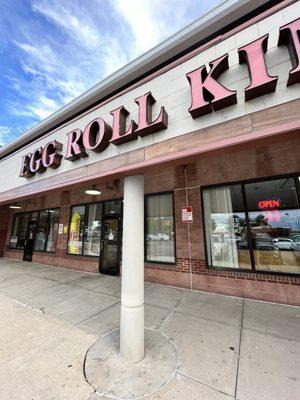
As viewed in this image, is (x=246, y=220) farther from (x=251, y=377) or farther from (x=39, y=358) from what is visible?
(x=39, y=358)

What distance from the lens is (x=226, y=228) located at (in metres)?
5.61

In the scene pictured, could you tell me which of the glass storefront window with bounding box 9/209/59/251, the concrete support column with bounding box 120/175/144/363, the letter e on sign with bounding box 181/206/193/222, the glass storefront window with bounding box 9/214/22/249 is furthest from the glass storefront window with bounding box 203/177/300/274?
the glass storefront window with bounding box 9/214/22/249

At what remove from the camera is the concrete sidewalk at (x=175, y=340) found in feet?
7.39

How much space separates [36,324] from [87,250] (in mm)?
4611

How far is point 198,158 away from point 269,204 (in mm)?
3217

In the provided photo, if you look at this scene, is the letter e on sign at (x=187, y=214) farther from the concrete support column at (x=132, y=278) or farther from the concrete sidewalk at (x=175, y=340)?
the concrete support column at (x=132, y=278)

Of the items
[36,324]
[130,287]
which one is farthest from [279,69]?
[36,324]

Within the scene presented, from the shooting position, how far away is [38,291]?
18.9 ft

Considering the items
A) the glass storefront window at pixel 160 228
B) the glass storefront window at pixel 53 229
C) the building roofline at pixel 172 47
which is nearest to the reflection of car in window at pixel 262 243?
the glass storefront window at pixel 160 228

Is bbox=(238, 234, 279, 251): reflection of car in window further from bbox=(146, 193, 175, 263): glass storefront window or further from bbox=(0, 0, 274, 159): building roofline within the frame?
bbox=(0, 0, 274, 159): building roofline

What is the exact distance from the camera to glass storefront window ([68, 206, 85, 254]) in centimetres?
872

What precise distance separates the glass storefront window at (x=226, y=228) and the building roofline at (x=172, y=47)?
11.7 feet

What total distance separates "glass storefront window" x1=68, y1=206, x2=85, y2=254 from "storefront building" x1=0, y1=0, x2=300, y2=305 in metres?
0.05

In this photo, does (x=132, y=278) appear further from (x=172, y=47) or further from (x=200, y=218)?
(x=172, y=47)
